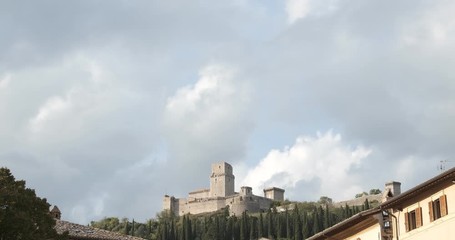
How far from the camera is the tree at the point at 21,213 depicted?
115 ft

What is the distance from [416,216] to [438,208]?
204 cm

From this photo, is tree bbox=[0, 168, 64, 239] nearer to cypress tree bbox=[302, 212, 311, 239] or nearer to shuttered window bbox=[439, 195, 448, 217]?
shuttered window bbox=[439, 195, 448, 217]

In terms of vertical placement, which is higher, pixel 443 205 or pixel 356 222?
pixel 356 222

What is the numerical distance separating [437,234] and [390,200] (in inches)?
158

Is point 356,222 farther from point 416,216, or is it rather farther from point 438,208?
point 438,208

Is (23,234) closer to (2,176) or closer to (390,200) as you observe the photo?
(2,176)

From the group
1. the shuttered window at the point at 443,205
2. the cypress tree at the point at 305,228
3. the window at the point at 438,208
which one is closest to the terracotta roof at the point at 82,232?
the window at the point at 438,208

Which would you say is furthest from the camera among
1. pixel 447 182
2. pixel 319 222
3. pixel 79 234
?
pixel 319 222

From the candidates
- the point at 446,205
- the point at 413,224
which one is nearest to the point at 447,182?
the point at 446,205

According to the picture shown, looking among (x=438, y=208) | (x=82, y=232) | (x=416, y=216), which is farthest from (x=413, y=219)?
(x=82, y=232)

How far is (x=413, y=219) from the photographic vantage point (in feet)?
126

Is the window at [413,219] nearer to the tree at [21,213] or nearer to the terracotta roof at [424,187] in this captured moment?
the terracotta roof at [424,187]

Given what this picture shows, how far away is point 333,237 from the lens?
47406 millimetres

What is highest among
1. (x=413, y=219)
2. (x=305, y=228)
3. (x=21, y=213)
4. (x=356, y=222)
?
(x=305, y=228)
